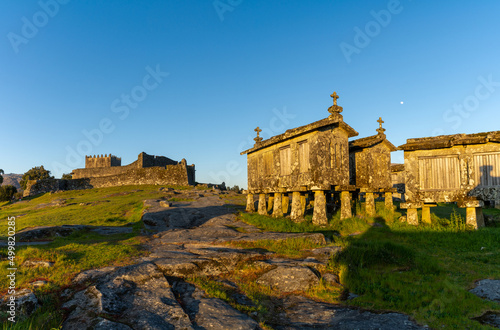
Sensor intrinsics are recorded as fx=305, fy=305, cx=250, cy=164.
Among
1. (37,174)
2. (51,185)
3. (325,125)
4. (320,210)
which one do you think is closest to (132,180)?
(51,185)

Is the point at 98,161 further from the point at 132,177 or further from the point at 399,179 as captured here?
the point at 399,179

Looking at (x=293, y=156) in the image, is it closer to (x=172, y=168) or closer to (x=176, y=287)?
(x=176, y=287)

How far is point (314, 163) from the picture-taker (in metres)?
16.0

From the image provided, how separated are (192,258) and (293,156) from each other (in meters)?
10.3

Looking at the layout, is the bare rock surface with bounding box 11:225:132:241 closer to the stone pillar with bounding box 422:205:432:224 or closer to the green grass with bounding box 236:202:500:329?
the green grass with bounding box 236:202:500:329

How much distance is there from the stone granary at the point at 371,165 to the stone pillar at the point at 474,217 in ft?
18.3

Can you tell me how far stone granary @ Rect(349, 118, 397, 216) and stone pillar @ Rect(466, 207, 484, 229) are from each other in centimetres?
557

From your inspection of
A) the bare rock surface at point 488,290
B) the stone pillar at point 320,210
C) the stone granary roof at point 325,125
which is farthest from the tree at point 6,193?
the bare rock surface at point 488,290

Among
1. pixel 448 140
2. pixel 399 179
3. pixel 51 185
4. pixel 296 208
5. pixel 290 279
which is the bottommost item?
pixel 290 279

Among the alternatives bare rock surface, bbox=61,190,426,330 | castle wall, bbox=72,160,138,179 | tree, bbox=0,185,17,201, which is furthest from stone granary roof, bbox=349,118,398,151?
tree, bbox=0,185,17,201

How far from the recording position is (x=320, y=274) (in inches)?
331

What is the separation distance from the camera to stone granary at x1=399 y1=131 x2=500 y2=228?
1488 centimetres

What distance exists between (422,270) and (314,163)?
26.5 ft

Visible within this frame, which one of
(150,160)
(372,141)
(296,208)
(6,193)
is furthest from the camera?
(150,160)
